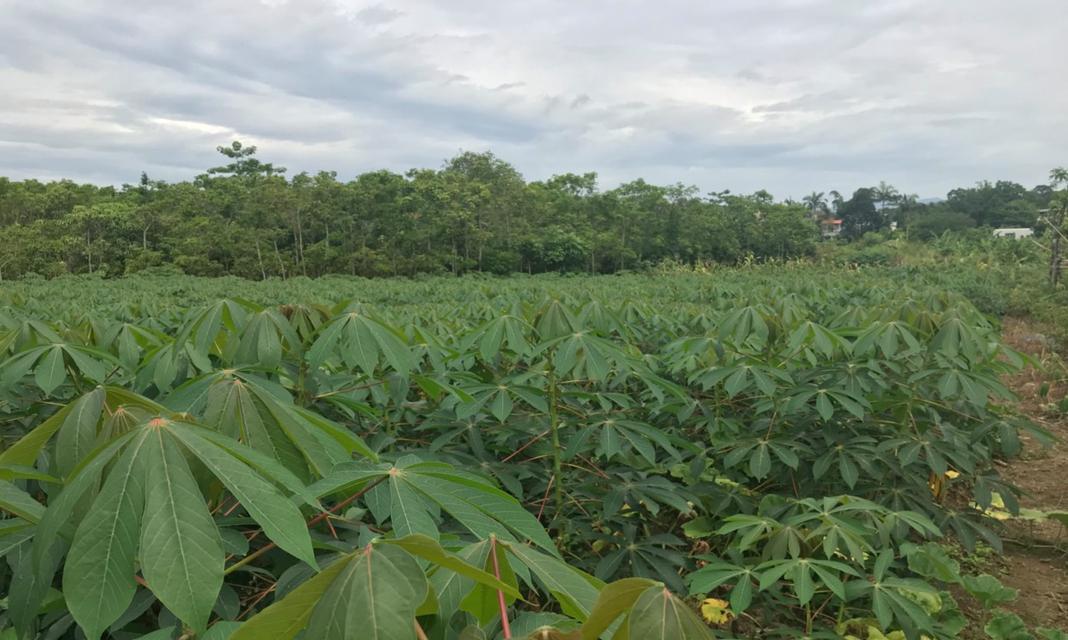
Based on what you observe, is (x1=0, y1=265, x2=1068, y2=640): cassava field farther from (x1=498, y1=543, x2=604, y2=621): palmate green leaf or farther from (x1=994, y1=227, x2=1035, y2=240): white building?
(x1=994, y1=227, x2=1035, y2=240): white building

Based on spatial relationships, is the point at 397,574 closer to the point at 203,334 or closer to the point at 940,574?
the point at 203,334

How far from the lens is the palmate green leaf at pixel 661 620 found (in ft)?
1.71

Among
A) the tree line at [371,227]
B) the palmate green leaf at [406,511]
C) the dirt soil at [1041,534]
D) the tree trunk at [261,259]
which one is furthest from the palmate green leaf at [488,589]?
the tree trunk at [261,259]

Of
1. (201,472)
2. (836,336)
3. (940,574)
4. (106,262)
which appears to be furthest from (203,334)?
(106,262)

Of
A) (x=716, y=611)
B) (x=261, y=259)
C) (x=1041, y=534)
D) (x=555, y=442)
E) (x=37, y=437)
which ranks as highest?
(x=37, y=437)

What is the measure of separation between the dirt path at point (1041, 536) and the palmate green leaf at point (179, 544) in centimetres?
313

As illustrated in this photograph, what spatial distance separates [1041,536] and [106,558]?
13.5 feet

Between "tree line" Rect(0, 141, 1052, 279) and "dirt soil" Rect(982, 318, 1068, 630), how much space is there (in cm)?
2284

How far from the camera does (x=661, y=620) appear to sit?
0.53m

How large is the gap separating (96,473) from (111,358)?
40.1 inches

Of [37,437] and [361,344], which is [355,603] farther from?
[361,344]

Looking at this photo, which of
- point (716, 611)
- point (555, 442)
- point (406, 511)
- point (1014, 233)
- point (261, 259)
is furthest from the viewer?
point (1014, 233)

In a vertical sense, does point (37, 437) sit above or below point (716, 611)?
above

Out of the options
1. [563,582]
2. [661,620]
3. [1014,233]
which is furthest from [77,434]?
[1014,233]
